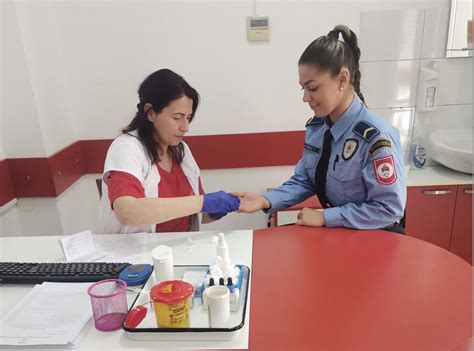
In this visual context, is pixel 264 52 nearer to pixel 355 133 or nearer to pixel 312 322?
pixel 355 133

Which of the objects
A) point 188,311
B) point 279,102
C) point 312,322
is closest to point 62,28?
point 279,102

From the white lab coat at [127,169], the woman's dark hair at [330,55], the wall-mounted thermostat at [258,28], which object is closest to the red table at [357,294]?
the white lab coat at [127,169]

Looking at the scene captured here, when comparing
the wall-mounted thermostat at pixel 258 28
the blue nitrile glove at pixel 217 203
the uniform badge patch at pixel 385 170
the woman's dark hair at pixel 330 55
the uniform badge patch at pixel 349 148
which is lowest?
the blue nitrile glove at pixel 217 203

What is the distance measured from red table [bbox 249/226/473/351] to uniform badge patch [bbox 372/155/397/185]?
7.4 inches

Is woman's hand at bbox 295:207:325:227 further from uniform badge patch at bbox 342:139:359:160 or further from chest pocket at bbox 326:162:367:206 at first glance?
uniform badge patch at bbox 342:139:359:160

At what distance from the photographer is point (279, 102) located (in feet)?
7.86

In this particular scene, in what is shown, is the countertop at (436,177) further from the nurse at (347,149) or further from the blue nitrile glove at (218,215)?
the blue nitrile glove at (218,215)

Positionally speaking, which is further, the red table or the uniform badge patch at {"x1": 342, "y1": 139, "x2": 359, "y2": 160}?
the uniform badge patch at {"x1": 342, "y1": 139, "x2": 359, "y2": 160}

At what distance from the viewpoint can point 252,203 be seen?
1.50 meters

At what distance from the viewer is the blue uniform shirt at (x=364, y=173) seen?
127 centimetres

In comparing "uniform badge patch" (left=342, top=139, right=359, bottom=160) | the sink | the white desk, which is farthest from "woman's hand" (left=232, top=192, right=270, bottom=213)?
the sink

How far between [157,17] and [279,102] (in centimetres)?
93

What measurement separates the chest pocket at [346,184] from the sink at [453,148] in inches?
46.8

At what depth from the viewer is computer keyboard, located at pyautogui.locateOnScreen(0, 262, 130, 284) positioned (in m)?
1.08
